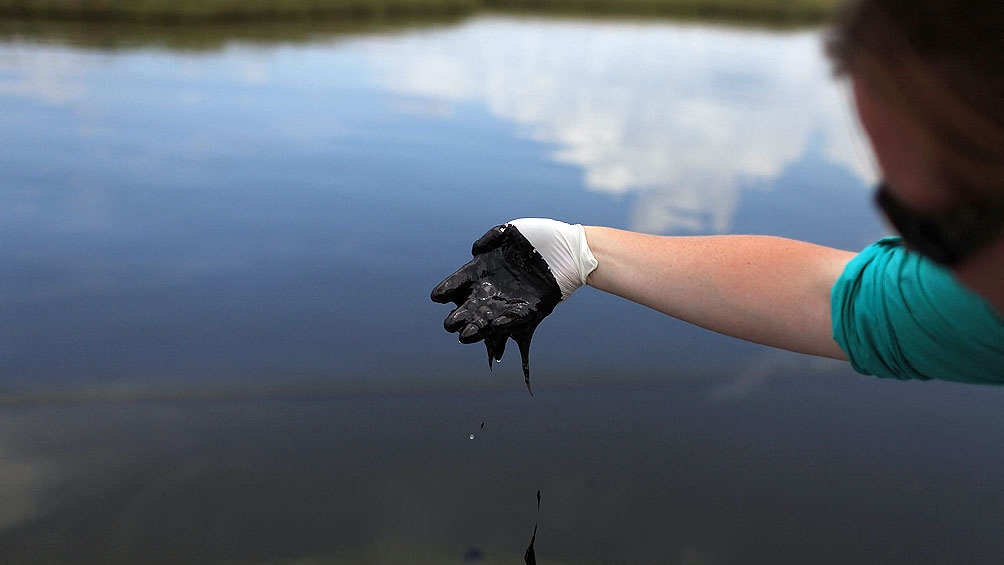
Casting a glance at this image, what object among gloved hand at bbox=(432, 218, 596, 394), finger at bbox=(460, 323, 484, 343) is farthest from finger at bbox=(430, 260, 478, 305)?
finger at bbox=(460, 323, 484, 343)

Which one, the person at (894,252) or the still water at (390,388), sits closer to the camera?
the person at (894,252)

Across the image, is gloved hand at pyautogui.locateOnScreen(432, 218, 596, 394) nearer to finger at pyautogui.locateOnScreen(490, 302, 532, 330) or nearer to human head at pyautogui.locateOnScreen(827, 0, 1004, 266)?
finger at pyautogui.locateOnScreen(490, 302, 532, 330)

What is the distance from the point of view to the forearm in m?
1.80

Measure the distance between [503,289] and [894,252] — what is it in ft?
2.98

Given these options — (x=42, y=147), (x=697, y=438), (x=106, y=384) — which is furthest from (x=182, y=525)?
(x=42, y=147)

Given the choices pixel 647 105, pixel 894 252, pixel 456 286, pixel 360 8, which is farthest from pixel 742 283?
pixel 360 8

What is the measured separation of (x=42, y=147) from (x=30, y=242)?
151 cm

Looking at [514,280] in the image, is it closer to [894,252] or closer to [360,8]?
[894,252]

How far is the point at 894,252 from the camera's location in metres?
1.67

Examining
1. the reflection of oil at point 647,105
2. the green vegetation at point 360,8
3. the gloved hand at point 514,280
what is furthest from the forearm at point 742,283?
the green vegetation at point 360,8

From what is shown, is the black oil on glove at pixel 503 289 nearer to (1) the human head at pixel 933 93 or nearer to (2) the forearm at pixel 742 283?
(2) the forearm at pixel 742 283

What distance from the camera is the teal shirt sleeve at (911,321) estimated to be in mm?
1484

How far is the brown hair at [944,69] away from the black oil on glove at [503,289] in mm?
1314

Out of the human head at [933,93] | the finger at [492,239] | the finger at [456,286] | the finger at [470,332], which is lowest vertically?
the finger at [470,332]
